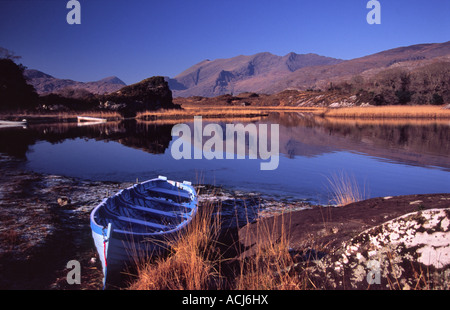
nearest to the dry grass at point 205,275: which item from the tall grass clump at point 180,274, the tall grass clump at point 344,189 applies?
the tall grass clump at point 180,274

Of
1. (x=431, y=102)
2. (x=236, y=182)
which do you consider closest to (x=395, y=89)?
(x=431, y=102)

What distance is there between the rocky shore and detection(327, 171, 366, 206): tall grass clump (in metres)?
1.06

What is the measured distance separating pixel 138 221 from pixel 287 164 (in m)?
9.69

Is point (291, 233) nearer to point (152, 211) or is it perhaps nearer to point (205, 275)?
point (205, 275)

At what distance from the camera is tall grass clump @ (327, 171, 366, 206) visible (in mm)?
8656

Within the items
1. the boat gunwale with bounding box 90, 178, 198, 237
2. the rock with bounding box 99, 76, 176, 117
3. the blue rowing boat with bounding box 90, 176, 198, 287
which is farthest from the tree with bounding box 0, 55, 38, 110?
the boat gunwale with bounding box 90, 178, 198, 237

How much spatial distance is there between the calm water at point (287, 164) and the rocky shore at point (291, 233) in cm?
161

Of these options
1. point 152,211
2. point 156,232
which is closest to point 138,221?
point 156,232

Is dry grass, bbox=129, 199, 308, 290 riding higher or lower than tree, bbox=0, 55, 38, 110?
lower

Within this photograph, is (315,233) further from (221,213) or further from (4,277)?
(4,277)

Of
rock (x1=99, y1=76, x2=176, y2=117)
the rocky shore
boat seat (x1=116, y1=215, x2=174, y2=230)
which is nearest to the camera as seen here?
the rocky shore

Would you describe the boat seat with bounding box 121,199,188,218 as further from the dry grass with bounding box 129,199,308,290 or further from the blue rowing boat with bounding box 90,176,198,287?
the dry grass with bounding box 129,199,308,290

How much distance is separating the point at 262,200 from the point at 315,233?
133 inches

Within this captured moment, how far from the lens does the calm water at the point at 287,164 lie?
1091 centimetres
